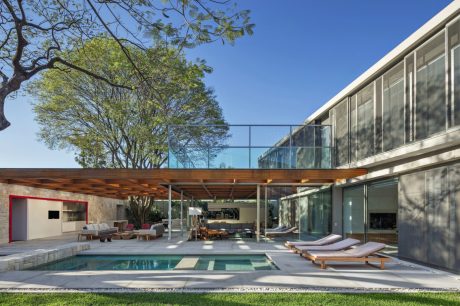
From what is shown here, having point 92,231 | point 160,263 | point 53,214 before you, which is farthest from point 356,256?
point 53,214

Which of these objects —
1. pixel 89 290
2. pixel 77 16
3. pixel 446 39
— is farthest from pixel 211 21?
pixel 446 39

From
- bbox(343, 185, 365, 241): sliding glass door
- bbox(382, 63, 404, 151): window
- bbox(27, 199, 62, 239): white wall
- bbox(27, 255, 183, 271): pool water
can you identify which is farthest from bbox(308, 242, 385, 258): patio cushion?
bbox(27, 199, 62, 239): white wall

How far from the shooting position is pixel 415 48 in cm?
1122

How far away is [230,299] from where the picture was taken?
7.14m

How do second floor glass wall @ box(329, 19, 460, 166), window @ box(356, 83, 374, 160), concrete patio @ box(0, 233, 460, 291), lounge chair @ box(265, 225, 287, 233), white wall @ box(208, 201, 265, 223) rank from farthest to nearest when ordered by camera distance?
white wall @ box(208, 201, 265, 223)
lounge chair @ box(265, 225, 287, 233)
window @ box(356, 83, 374, 160)
second floor glass wall @ box(329, 19, 460, 166)
concrete patio @ box(0, 233, 460, 291)

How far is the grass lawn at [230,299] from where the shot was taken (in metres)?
6.91

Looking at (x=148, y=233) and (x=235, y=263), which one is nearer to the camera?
(x=235, y=263)

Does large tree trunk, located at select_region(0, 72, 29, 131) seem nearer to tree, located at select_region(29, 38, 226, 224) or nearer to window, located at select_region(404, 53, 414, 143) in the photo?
window, located at select_region(404, 53, 414, 143)

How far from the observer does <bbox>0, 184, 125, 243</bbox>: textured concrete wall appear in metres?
18.4

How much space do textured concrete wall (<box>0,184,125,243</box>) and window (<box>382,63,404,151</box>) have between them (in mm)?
15807

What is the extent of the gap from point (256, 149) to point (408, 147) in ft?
22.9


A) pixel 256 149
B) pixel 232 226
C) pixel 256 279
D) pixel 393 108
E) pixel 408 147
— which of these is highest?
pixel 393 108

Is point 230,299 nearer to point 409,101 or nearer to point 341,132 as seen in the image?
point 409,101

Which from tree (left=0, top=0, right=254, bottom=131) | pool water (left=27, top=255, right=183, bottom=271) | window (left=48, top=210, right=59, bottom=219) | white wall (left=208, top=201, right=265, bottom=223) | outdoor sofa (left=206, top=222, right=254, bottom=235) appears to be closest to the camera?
tree (left=0, top=0, right=254, bottom=131)
